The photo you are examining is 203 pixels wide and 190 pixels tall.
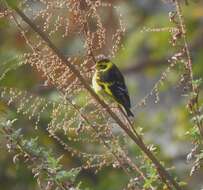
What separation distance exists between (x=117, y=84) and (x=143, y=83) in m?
7.90

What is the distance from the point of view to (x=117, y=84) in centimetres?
483

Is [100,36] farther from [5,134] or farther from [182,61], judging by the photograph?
[5,134]

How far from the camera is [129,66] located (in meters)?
10.1

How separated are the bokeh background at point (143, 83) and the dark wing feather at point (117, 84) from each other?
7.00ft

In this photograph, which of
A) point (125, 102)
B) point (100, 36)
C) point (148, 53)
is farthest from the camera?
point (148, 53)

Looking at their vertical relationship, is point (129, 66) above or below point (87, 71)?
above

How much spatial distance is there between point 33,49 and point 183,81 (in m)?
0.52

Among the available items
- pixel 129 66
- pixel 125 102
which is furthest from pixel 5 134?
pixel 129 66

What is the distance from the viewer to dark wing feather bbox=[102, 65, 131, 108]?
446 centimetres

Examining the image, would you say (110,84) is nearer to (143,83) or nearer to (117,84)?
(117,84)

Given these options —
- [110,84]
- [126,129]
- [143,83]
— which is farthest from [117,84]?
[143,83]

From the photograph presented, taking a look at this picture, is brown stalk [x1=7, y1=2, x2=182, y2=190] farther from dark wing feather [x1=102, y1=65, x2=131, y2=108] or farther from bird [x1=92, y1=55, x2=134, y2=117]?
dark wing feather [x1=102, y1=65, x2=131, y2=108]

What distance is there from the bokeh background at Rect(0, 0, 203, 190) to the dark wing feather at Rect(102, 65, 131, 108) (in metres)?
2.13

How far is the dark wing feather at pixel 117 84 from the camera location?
14.6ft
